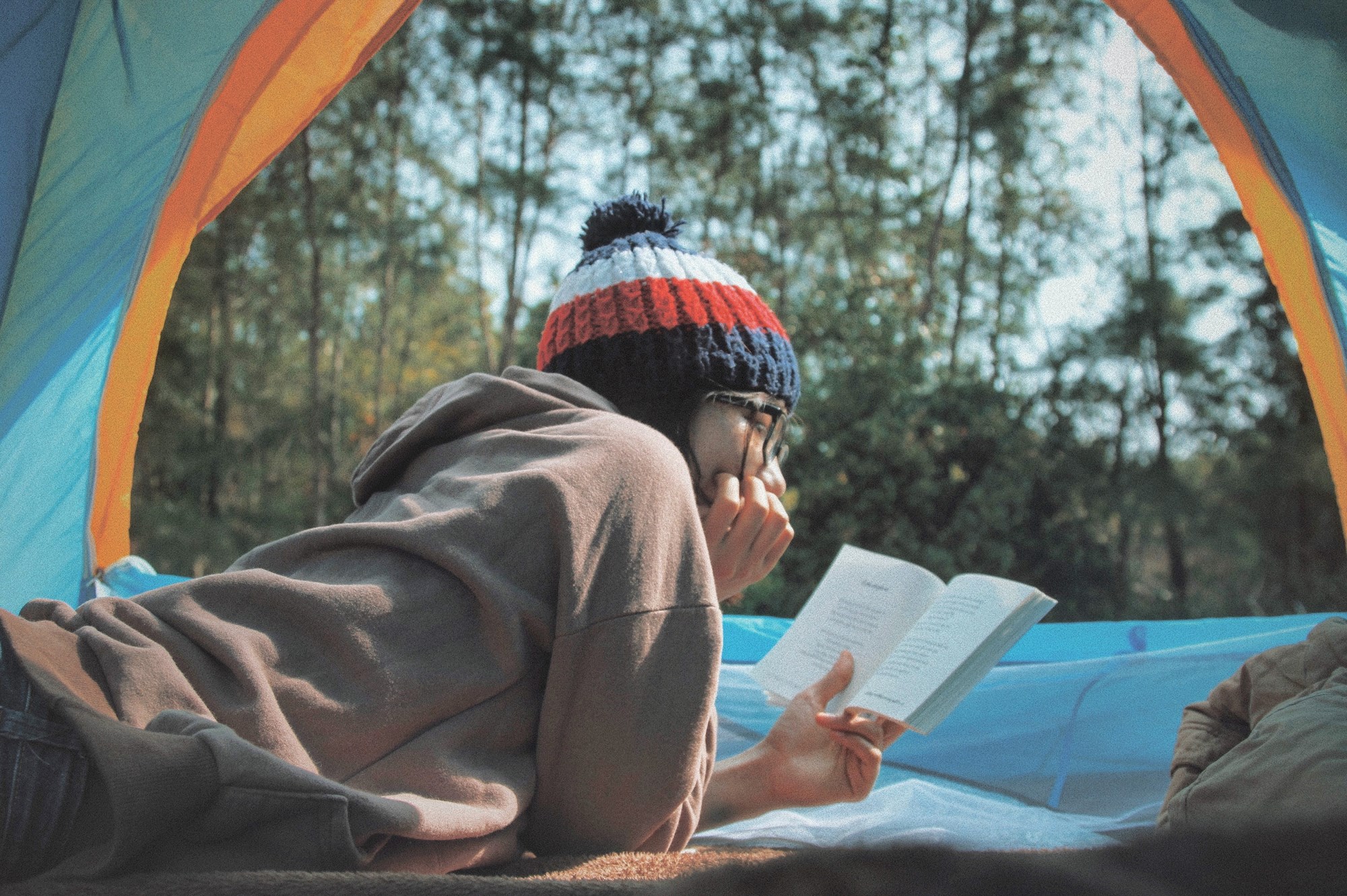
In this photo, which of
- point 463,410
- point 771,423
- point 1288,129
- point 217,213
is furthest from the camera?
point 217,213

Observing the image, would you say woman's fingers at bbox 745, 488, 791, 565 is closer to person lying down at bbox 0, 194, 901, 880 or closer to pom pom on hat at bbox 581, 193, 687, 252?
person lying down at bbox 0, 194, 901, 880

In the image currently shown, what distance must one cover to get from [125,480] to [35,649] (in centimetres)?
176

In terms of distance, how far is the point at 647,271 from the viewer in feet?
4.82

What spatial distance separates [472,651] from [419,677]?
0.21 feet

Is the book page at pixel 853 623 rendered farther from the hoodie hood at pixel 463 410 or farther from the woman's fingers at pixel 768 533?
the hoodie hood at pixel 463 410

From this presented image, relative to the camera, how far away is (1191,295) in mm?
6688

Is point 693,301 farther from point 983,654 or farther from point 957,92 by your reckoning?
point 957,92

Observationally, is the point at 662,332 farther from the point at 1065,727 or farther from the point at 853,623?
the point at 1065,727

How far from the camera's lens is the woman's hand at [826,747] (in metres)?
1.53

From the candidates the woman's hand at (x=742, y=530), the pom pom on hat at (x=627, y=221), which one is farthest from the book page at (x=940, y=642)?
the pom pom on hat at (x=627, y=221)

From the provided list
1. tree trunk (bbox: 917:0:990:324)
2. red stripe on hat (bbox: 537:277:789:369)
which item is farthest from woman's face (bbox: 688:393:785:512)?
tree trunk (bbox: 917:0:990:324)

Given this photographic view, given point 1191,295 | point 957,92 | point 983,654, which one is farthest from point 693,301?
point 957,92


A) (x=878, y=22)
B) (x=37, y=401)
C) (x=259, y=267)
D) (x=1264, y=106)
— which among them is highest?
(x=878, y=22)

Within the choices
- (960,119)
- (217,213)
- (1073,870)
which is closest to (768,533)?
(1073,870)
